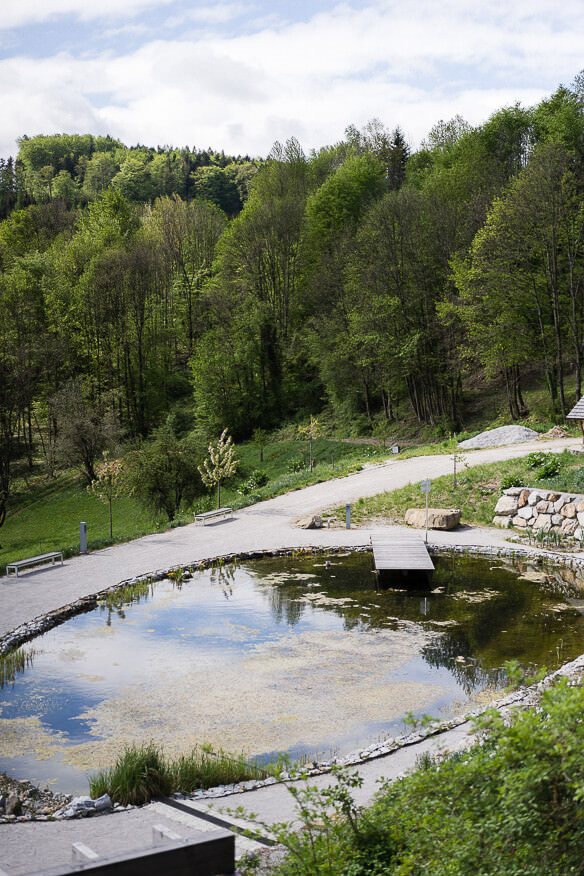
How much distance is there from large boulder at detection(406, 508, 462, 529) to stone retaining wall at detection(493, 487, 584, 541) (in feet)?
3.93

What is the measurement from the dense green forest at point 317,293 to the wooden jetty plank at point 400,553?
54.3 feet

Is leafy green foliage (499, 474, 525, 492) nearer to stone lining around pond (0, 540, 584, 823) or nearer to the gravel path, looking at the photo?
stone lining around pond (0, 540, 584, 823)

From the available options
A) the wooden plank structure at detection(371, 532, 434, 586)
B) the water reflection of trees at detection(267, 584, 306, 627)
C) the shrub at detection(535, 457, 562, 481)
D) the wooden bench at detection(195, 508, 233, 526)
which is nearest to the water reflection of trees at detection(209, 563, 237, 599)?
the water reflection of trees at detection(267, 584, 306, 627)

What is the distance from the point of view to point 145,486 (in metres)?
24.5

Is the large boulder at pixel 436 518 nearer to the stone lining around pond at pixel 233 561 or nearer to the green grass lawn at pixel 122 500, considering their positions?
the stone lining around pond at pixel 233 561

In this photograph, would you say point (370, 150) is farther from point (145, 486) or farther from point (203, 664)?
point (203, 664)

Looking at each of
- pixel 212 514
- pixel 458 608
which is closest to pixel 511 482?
pixel 458 608

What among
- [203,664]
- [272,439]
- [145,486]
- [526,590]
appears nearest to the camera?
[203,664]

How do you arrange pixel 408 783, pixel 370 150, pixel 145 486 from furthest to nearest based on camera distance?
pixel 370 150 → pixel 145 486 → pixel 408 783

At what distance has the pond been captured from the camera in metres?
8.05

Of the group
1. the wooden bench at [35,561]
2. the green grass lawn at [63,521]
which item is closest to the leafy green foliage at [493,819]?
the wooden bench at [35,561]

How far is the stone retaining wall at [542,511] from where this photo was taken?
17344mm

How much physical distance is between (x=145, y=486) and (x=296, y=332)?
77.5 ft

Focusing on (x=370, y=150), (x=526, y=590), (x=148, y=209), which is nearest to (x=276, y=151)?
(x=370, y=150)
